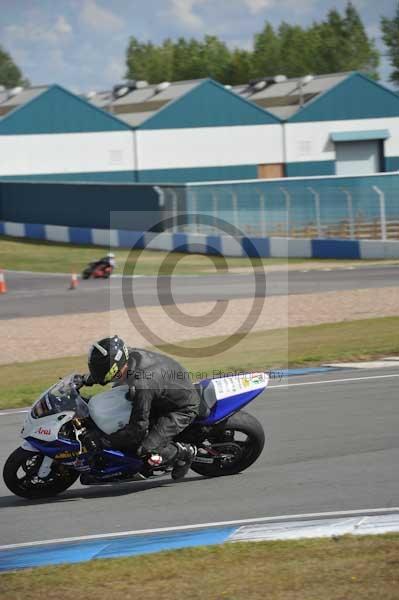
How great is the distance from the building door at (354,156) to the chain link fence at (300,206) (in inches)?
1006

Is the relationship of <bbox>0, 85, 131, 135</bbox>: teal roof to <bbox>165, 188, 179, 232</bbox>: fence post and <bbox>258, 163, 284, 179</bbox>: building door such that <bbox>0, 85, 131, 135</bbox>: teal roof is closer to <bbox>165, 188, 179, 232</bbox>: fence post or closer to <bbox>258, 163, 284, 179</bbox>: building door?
<bbox>258, 163, 284, 179</bbox>: building door

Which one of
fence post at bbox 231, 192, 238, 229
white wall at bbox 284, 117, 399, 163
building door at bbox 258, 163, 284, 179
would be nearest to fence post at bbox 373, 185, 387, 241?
fence post at bbox 231, 192, 238, 229

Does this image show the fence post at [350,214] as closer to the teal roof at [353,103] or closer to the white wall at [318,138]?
the white wall at [318,138]

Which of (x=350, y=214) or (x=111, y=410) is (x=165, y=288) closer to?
(x=350, y=214)

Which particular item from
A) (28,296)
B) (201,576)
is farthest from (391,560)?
(28,296)

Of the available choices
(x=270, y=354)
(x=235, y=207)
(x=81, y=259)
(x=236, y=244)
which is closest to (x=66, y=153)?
(x=81, y=259)

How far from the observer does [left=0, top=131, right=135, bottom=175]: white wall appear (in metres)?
53.8

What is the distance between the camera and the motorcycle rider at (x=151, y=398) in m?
8.63

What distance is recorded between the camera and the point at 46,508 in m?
8.77

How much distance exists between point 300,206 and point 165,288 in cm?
917

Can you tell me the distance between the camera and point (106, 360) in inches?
337

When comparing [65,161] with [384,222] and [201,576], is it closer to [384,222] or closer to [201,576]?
[384,222]

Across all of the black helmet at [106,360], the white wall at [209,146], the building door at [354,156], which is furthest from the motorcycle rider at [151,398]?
the building door at [354,156]

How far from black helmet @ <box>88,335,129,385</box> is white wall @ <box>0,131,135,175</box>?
46.2 meters
